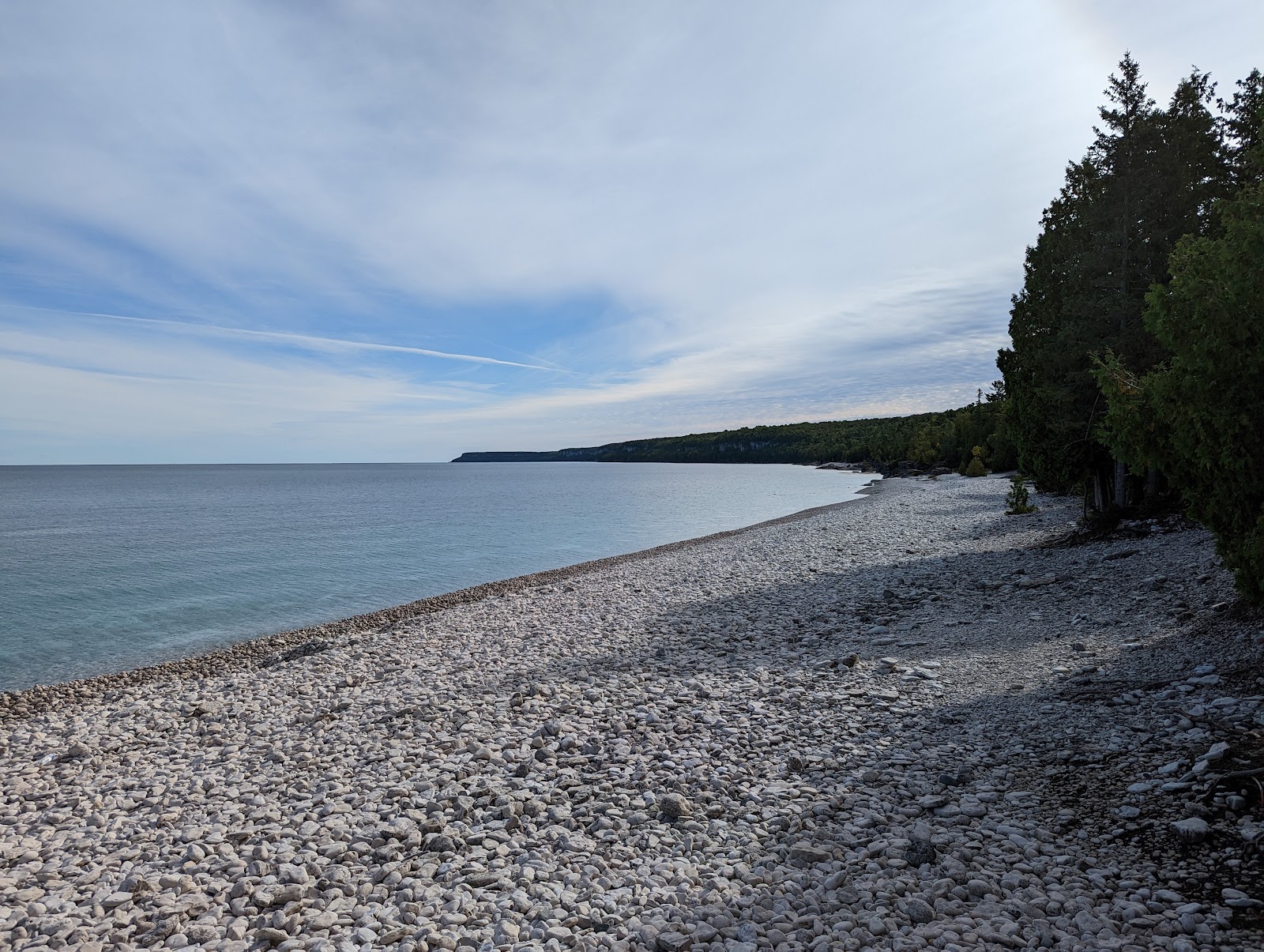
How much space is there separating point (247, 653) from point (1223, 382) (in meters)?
21.4

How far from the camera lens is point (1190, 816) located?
19.2 feet

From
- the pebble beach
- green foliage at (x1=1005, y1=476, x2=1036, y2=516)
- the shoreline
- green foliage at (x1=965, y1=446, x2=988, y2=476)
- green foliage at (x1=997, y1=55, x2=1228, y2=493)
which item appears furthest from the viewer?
green foliage at (x1=965, y1=446, x2=988, y2=476)

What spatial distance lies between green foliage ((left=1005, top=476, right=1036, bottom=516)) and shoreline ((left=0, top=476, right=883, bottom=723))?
18.1m

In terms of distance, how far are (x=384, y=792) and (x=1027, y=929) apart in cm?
663

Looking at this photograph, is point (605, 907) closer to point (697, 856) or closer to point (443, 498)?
point (697, 856)

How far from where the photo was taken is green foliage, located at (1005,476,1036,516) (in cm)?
2833

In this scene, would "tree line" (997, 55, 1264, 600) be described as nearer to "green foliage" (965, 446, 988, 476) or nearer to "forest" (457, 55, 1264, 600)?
"forest" (457, 55, 1264, 600)

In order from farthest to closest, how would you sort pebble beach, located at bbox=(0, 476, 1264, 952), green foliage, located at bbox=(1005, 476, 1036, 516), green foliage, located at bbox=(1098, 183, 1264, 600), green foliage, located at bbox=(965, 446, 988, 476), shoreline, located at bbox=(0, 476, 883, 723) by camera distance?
1. green foliage, located at bbox=(965, 446, 988, 476)
2. green foliage, located at bbox=(1005, 476, 1036, 516)
3. shoreline, located at bbox=(0, 476, 883, 723)
4. green foliage, located at bbox=(1098, 183, 1264, 600)
5. pebble beach, located at bbox=(0, 476, 1264, 952)

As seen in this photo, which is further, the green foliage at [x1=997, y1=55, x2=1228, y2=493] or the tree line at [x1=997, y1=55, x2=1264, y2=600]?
the green foliage at [x1=997, y1=55, x2=1228, y2=493]

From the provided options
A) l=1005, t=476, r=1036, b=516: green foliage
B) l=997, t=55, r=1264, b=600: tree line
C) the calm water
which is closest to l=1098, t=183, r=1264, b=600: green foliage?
l=997, t=55, r=1264, b=600: tree line

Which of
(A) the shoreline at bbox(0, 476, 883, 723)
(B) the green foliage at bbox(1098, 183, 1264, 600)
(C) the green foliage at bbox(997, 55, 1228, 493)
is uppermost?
(C) the green foliage at bbox(997, 55, 1228, 493)

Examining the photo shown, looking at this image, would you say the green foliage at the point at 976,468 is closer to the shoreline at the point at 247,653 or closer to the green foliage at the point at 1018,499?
the green foliage at the point at 1018,499

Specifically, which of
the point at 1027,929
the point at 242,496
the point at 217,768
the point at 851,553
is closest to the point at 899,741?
the point at 1027,929

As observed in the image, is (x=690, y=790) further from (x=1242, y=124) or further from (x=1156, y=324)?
(x=1242, y=124)
